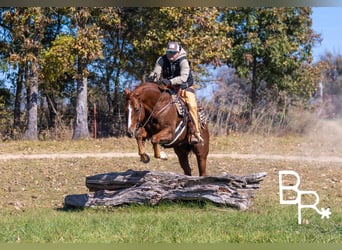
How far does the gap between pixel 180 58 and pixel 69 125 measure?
26.6 ft

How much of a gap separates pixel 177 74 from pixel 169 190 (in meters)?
1.81

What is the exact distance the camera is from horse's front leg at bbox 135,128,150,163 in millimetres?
9312

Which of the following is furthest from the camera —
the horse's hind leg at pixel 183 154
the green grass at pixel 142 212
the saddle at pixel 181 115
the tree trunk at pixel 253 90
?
the tree trunk at pixel 253 90

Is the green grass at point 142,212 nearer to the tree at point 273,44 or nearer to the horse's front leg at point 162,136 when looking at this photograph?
the horse's front leg at point 162,136

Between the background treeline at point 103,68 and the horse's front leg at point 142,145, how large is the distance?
684cm

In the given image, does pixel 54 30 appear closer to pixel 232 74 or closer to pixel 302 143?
pixel 232 74

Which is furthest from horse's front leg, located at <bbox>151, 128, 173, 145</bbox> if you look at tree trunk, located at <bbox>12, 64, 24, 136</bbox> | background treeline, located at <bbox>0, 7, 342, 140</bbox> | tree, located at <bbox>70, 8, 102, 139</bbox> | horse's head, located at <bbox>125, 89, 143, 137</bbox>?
tree trunk, located at <bbox>12, 64, 24, 136</bbox>

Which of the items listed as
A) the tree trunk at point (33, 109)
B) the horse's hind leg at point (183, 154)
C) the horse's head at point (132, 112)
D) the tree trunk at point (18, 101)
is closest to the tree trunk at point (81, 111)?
the tree trunk at point (33, 109)

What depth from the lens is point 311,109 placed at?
19.3 metres

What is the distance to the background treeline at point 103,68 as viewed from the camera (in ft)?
54.7

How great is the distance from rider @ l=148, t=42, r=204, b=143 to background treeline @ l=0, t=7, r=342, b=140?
5.92 m

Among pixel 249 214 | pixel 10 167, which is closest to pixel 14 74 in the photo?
pixel 10 167

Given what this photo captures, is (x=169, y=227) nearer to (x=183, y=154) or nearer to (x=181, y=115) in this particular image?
(x=181, y=115)

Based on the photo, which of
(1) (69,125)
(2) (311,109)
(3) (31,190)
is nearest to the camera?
(3) (31,190)
